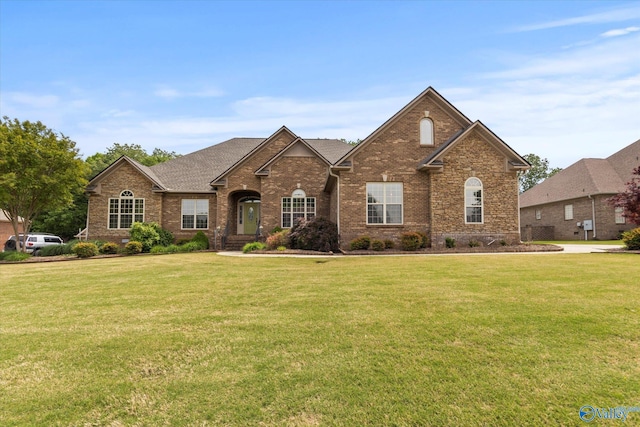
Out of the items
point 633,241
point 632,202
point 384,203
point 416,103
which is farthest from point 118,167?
point 632,202

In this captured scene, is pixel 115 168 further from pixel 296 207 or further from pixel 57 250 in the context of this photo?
pixel 296 207

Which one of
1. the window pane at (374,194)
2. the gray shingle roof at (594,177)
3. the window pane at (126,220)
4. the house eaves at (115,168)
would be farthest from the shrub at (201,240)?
the gray shingle roof at (594,177)

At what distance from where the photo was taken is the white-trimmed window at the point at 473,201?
696 inches

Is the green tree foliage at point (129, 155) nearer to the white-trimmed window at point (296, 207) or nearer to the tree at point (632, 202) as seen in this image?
the white-trimmed window at point (296, 207)

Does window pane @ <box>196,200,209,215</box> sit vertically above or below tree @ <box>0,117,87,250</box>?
below

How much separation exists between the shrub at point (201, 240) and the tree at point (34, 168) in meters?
7.17

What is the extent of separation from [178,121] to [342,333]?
2308 cm

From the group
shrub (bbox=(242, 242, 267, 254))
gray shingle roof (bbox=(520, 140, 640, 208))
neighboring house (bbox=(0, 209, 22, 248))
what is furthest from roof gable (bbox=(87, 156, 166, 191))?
gray shingle roof (bbox=(520, 140, 640, 208))

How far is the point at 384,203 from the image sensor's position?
18.0m

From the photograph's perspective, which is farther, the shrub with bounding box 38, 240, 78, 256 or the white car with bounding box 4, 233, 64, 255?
the white car with bounding box 4, 233, 64, 255

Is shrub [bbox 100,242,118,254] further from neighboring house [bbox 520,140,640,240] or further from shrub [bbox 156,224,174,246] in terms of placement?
neighboring house [bbox 520,140,640,240]

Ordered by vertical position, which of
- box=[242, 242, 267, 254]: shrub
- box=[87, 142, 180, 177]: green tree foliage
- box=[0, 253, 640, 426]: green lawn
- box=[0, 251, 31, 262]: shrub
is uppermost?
box=[87, 142, 180, 177]: green tree foliage

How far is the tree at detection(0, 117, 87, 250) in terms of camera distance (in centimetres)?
1817

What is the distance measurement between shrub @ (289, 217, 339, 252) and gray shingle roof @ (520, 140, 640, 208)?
75.0 feet
